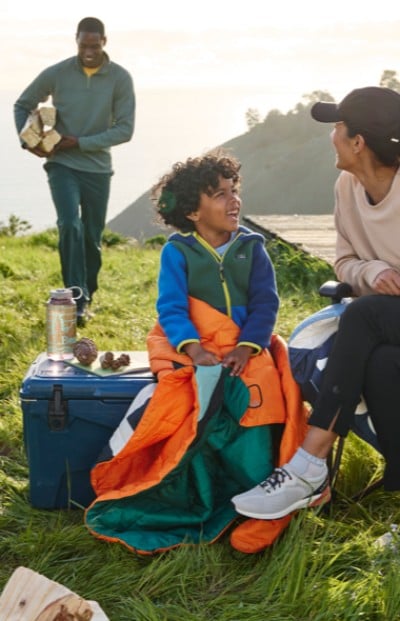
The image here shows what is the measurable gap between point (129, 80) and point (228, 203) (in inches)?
127

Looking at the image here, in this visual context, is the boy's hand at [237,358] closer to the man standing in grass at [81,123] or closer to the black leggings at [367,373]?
the black leggings at [367,373]

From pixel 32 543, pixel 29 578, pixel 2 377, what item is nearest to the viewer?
pixel 29 578

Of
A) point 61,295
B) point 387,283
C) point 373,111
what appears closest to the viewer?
point 387,283

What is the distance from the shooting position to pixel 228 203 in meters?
3.70

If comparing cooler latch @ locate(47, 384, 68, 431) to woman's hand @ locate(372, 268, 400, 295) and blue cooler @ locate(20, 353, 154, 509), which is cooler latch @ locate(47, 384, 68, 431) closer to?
blue cooler @ locate(20, 353, 154, 509)

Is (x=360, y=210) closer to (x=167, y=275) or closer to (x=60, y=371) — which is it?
(x=167, y=275)

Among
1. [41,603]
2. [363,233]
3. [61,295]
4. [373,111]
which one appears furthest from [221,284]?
[41,603]

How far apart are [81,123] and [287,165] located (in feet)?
125

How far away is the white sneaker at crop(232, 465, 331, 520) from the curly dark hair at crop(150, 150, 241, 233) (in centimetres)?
102

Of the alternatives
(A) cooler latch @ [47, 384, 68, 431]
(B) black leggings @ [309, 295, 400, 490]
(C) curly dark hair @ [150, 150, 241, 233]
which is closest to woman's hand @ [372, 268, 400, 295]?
(B) black leggings @ [309, 295, 400, 490]

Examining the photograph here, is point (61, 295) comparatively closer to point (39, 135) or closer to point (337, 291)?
point (337, 291)

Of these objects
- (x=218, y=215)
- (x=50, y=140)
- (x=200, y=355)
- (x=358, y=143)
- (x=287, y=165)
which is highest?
(x=358, y=143)

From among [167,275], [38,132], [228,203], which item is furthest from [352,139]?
[38,132]

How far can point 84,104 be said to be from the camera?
21.7 feet
